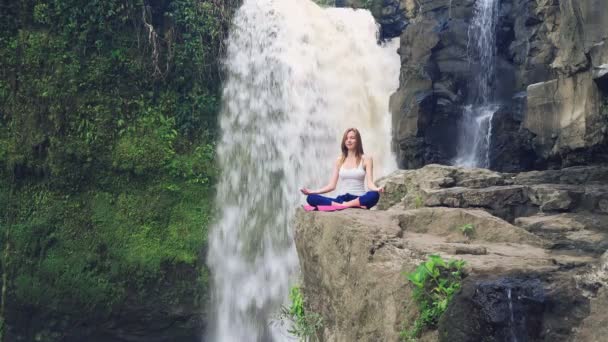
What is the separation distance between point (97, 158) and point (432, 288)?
8.47m

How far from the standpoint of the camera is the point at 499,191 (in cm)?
627

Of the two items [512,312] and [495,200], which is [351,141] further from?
[512,312]

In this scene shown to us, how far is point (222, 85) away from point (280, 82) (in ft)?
4.11

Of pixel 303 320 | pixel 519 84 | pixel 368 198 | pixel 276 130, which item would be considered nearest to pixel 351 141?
pixel 368 198

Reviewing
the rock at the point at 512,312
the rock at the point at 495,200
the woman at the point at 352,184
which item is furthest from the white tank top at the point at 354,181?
the rock at the point at 512,312

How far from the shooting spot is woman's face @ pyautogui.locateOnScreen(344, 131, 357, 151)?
564cm

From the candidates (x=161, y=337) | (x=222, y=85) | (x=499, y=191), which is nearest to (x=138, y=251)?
(x=161, y=337)

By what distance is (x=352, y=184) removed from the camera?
18.3 ft

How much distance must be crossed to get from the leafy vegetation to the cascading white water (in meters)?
0.57

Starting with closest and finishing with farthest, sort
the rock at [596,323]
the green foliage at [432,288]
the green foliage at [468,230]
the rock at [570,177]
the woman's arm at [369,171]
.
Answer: the rock at [596,323], the green foliage at [432,288], the green foliage at [468,230], the woman's arm at [369,171], the rock at [570,177]

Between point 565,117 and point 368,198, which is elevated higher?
point 565,117

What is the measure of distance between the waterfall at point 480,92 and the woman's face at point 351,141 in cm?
534

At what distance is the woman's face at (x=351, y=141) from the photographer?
5637 mm

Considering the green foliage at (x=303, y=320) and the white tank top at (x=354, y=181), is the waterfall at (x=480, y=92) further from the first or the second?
the green foliage at (x=303, y=320)
